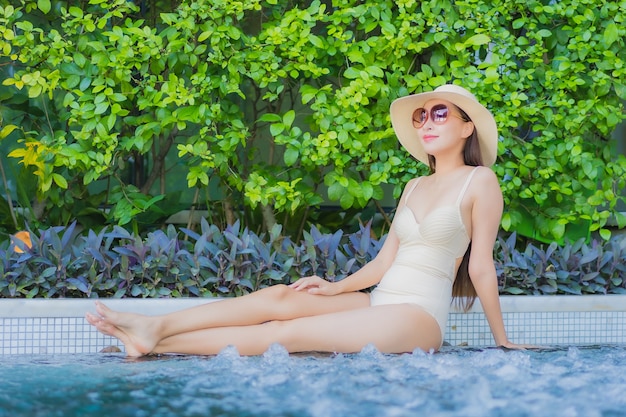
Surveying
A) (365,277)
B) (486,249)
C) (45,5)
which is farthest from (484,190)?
(45,5)

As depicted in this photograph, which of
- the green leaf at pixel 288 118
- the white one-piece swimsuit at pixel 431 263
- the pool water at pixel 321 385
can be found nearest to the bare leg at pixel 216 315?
the pool water at pixel 321 385

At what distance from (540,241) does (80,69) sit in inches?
117

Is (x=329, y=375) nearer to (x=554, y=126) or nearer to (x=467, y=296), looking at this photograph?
(x=467, y=296)

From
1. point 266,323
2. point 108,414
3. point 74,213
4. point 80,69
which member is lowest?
point 108,414

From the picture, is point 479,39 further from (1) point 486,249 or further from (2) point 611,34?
(1) point 486,249

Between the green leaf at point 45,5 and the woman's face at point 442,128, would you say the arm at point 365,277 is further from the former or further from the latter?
the green leaf at point 45,5

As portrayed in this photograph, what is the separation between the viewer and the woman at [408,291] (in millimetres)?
3715

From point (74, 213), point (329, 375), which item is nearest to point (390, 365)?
point (329, 375)

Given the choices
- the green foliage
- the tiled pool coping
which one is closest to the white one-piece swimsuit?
the tiled pool coping

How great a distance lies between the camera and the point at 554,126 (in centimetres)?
541

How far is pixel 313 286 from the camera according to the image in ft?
12.9

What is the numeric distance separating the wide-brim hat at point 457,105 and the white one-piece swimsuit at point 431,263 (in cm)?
22

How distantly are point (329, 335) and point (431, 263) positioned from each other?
0.54 meters

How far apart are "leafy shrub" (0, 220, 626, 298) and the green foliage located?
1.46ft
